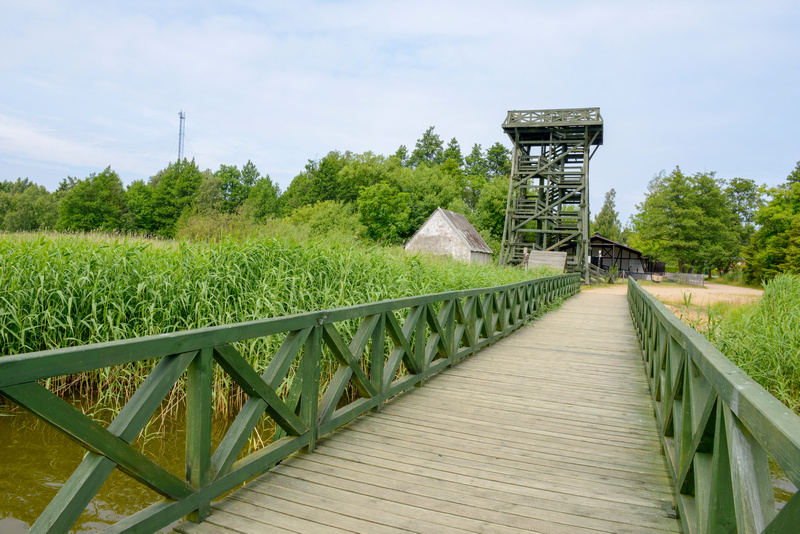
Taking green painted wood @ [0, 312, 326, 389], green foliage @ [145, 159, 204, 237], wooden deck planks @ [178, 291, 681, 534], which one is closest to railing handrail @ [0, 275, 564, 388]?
green painted wood @ [0, 312, 326, 389]

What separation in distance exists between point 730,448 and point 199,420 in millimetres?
2129

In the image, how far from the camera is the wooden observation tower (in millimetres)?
30375

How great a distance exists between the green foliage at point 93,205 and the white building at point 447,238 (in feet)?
105

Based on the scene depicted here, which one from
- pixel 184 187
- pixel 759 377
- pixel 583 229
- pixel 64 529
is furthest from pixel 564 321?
pixel 184 187

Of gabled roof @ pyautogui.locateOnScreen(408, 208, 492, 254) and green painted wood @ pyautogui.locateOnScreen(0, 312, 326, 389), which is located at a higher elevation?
gabled roof @ pyautogui.locateOnScreen(408, 208, 492, 254)

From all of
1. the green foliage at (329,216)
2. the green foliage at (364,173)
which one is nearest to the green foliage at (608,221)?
the green foliage at (364,173)

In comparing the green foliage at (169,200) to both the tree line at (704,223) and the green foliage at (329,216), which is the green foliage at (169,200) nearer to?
the green foliage at (329,216)

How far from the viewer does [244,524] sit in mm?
2387

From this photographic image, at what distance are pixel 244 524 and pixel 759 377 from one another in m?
6.45

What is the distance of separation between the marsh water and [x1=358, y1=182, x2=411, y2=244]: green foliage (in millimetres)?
37047

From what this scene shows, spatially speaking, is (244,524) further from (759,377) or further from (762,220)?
(762,220)

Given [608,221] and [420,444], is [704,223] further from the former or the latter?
[420,444]

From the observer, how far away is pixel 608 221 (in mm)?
71188

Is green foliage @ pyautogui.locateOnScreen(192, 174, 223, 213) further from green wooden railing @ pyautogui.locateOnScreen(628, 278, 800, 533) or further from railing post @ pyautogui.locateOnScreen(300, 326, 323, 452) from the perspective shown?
green wooden railing @ pyautogui.locateOnScreen(628, 278, 800, 533)
